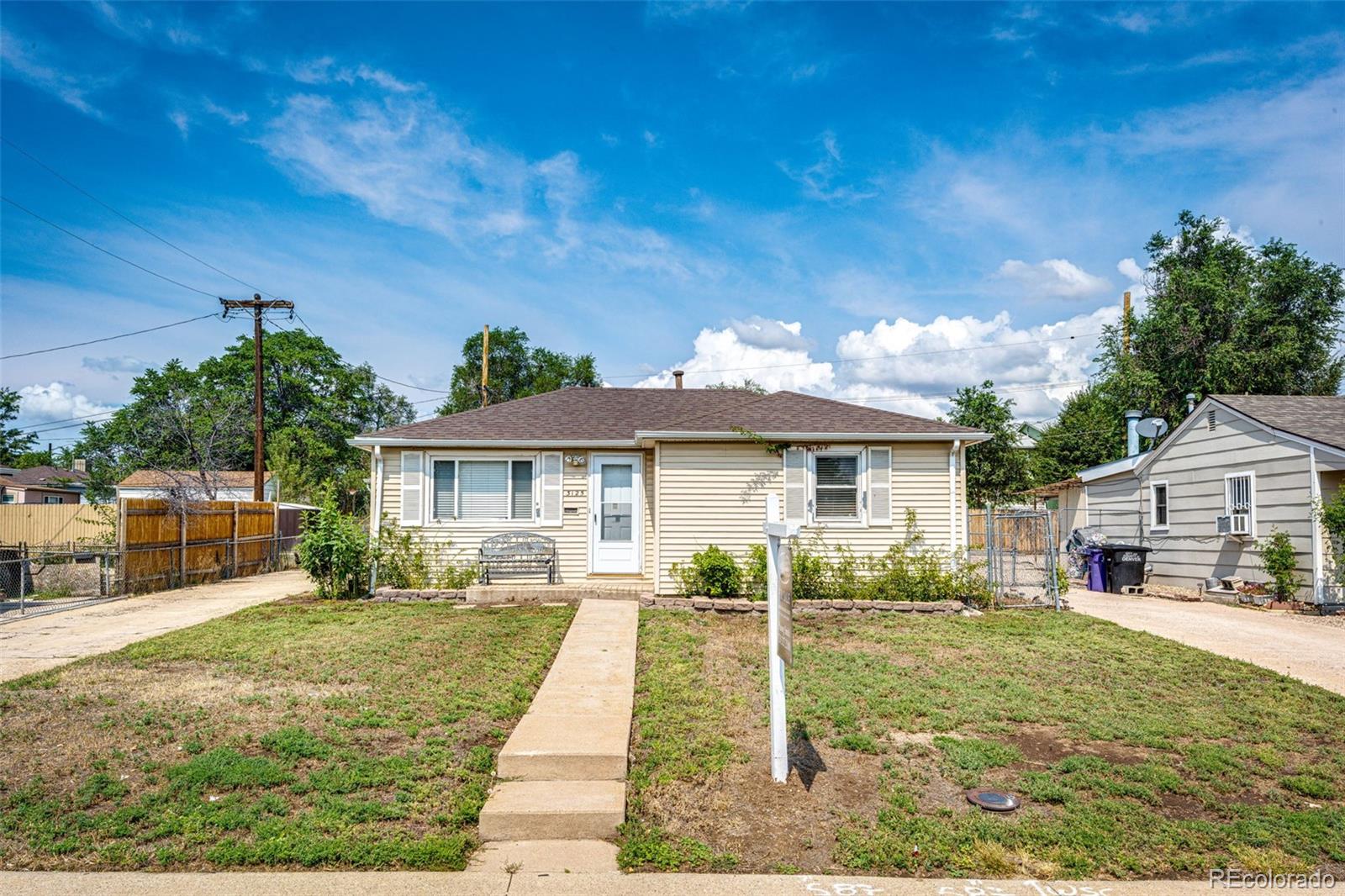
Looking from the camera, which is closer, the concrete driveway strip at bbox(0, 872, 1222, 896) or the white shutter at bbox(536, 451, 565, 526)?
the concrete driveway strip at bbox(0, 872, 1222, 896)

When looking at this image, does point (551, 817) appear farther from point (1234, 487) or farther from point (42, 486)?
point (42, 486)

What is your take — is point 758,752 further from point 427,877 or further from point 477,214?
point 477,214

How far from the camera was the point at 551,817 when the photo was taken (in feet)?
13.3

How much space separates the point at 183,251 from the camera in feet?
70.6

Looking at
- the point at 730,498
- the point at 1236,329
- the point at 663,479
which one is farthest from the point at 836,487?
the point at 1236,329

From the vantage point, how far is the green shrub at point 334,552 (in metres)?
12.3

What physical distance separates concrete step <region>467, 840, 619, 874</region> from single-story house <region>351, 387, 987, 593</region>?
798 centimetres

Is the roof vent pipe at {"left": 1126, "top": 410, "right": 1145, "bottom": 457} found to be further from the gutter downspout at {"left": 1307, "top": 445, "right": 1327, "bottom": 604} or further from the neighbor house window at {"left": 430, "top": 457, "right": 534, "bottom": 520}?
the neighbor house window at {"left": 430, "top": 457, "right": 534, "bottom": 520}

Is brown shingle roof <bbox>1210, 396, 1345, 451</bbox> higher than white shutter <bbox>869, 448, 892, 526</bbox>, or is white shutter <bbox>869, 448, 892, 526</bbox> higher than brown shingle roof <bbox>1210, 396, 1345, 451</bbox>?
brown shingle roof <bbox>1210, 396, 1345, 451</bbox>

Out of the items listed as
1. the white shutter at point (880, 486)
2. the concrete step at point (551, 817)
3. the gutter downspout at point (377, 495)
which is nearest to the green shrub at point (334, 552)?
the gutter downspout at point (377, 495)

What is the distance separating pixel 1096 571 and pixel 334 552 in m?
14.8

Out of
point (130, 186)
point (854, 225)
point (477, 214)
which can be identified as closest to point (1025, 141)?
point (854, 225)

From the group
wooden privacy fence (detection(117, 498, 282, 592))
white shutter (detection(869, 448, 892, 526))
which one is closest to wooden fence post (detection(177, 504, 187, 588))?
wooden privacy fence (detection(117, 498, 282, 592))

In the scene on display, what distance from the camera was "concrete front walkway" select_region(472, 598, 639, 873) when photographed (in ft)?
12.6
